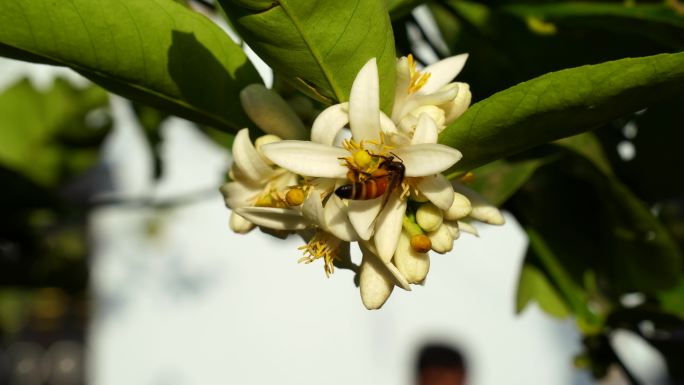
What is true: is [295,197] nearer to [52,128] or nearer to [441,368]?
[52,128]

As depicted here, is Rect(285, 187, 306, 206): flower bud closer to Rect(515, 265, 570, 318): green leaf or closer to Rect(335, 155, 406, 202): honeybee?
Rect(335, 155, 406, 202): honeybee

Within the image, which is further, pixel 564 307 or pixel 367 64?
pixel 564 307

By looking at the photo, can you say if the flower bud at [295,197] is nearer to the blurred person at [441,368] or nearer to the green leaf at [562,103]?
the green leaf at [562,103]

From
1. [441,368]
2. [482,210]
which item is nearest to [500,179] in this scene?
[482,210]

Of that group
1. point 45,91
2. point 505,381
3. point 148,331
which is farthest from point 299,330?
point 45,91

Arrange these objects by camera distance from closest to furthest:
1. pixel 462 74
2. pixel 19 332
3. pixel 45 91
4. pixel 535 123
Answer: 1. pixel 535 123
2. pixel 462 74
3. pixel 45 91
4. pixel 19 332

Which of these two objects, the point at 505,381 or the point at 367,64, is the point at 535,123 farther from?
the point at 505,381
